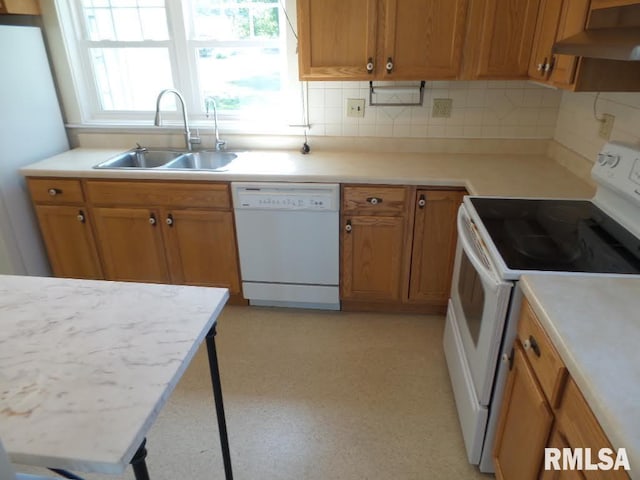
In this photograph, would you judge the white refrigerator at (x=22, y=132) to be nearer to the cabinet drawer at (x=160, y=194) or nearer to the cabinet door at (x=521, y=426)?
the cabinet drawer at (x=160, y=194)

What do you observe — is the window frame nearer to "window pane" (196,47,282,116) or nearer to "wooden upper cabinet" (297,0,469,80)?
"window pane" (196,47,282,116)

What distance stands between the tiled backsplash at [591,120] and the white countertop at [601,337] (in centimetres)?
100

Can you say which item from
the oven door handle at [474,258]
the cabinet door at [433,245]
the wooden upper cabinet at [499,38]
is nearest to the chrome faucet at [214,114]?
the cabinet door at [433,245]

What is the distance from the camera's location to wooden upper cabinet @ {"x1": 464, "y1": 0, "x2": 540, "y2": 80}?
2119 mm

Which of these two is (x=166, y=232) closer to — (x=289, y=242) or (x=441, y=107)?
(x=289, y=242)

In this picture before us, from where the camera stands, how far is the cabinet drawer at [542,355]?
41.5 inches

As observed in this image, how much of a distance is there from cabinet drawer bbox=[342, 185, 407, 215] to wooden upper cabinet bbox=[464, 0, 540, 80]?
0.73m

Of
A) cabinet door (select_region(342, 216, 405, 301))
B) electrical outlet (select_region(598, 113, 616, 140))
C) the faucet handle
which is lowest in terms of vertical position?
cabinet door (select_region(342, 216, 405, 301))

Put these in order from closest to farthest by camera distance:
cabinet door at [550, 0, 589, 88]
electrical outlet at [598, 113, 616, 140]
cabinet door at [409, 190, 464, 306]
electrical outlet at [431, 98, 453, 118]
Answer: cabinet door at [550, 0, 589, 88], electrical outlet at [598, 113, 616, 140], cabinet door at [409, 190, 464, 306], electrical outlet at [431, 98, 453, 118]

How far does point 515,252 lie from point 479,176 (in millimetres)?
913

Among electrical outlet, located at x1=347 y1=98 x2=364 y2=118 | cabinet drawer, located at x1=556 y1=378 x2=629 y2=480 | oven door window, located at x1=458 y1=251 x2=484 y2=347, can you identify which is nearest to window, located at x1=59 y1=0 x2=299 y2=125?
electrical outlet, located at x1=347 y1=98 x2=364 y2=118

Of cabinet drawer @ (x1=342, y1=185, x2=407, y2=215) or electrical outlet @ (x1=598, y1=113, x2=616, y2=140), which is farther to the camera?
cabinet drawer @ (x1=342, y1=185, x2=407, y2=215)

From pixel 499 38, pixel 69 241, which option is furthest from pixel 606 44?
pixel 69 241

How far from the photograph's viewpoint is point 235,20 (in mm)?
2688
